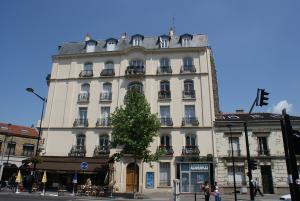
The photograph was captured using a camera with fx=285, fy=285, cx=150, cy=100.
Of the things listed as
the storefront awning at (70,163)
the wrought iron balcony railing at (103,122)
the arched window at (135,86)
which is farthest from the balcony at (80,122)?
the arched window at (135,86)

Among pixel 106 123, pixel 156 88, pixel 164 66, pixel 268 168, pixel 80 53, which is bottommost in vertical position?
pixel 268 168

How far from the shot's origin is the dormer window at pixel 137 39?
34906 millimetres

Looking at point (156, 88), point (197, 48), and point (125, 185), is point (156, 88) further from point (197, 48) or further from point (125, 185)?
point (125, 185)

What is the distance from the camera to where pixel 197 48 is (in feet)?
105

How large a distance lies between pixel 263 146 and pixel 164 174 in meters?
10.3

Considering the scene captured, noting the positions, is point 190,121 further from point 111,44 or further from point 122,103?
point 111,44

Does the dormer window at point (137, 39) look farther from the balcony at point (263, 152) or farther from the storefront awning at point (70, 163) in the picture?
the balcony at point (263, 152)

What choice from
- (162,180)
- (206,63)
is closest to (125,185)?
(162,180)

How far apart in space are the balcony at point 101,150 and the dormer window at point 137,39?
515 inches

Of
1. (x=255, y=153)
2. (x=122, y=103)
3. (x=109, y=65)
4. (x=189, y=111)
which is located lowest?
(x=255, y=153)

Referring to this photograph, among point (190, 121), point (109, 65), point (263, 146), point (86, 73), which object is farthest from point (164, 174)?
point (86, 73)

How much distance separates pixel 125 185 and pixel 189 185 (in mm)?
6437

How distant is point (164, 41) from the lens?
3412cm

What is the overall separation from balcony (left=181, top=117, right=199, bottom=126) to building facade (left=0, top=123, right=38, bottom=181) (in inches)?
937
